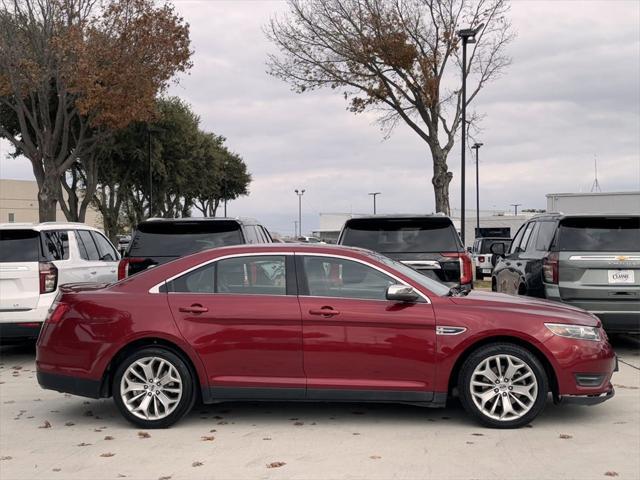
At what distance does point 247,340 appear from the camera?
6.41 meters

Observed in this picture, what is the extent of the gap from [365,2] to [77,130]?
1305 centimetres

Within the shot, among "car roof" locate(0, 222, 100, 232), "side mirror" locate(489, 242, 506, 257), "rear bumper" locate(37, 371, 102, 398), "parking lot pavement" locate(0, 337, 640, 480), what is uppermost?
"car roof" locate(0, 222, 100, 232)

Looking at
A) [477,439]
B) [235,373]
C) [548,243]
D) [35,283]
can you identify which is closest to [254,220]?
[35,283]

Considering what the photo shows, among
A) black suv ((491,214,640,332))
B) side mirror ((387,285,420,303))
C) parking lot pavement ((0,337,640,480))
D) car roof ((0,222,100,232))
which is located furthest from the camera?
car roof ((0,222,100,232))

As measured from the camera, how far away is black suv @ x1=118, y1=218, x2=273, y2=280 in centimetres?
955

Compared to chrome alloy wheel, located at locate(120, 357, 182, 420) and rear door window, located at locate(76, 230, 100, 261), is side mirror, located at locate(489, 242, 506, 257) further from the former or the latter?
chrome alloy wheel, located at locate(120, 357, 182, 420)

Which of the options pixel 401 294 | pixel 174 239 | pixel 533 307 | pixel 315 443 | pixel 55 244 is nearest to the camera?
pixel 315 443

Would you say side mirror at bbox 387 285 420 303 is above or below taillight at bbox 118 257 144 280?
below

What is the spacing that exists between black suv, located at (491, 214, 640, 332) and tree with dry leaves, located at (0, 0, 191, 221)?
16.6 meters

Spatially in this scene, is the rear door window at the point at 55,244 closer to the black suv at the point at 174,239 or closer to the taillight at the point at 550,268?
the black suv at the point at 174,239

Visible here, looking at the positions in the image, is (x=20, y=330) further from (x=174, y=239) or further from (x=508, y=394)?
(x=508, y=394)

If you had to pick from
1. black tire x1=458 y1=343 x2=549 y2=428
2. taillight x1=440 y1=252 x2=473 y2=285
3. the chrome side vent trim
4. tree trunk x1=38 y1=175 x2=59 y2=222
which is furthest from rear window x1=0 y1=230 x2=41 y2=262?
tree trunk x1=38 y1=175 x2=59 y2=222

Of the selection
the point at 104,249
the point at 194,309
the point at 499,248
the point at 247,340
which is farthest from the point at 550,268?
the point at 104,249

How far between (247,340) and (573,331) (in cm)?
277
